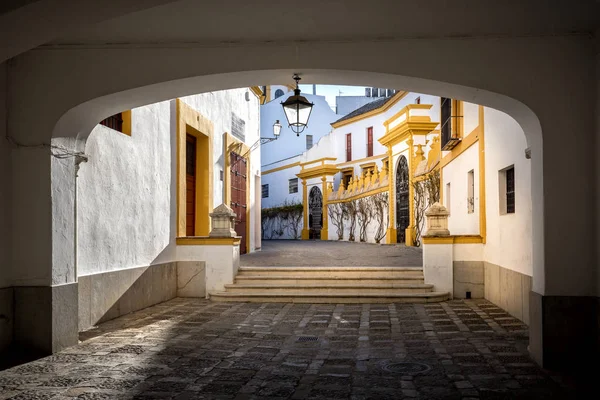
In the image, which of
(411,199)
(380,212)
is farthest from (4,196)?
(380,212)

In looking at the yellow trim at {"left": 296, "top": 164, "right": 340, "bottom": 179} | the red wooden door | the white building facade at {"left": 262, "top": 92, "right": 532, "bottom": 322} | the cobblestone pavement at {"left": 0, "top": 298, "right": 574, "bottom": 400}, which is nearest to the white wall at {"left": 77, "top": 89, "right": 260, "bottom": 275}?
the cobblestone pavement at {"left": 0, "top": 298, "right": 574, "bottom": 400}

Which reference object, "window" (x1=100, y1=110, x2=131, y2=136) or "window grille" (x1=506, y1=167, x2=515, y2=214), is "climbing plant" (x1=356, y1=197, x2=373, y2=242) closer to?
"window grille" (x1=506, y1=167, x2=515, y2=214)

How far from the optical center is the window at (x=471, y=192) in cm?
1079

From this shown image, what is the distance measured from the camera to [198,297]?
10062 millimetres

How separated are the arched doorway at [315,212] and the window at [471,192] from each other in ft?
62.7

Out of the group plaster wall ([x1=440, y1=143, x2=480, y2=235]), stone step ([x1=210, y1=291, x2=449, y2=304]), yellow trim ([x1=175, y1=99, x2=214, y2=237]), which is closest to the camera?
stone step ([x1=210, y1=291, x2=449, y2=304])

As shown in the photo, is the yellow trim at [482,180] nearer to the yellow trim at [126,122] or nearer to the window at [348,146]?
the yellow trim at [126,122]

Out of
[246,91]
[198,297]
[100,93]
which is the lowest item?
[198,297]

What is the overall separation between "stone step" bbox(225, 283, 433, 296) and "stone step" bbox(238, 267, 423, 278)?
1.48 ft

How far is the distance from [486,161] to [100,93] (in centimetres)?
645

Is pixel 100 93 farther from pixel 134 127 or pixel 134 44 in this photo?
pixel 134 127

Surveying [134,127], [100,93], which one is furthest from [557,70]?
[134,127]

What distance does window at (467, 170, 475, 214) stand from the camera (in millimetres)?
10789

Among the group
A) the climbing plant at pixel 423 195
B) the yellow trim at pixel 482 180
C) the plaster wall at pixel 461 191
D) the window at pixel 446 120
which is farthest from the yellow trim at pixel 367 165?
the yellow trim at pixel 482 180
